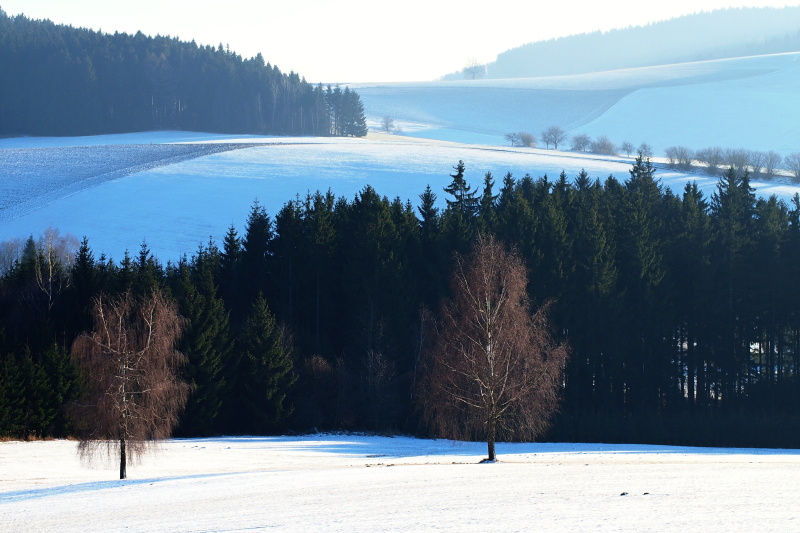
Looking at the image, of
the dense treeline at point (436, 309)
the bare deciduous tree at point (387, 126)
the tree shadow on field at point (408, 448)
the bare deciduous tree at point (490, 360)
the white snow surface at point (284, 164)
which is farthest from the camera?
the bare deciduous tree at point (387, 126)

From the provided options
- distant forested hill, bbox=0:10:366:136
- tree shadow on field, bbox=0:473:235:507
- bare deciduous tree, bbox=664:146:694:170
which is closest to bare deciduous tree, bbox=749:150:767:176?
bare deciduous tree, bbox=664:146:694:170

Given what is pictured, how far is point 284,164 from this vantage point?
9081cm

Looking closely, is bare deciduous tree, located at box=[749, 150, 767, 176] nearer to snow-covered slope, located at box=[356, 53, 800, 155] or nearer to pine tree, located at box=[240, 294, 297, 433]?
snow-covered slope, located at box=[356, 53, 800, 155]

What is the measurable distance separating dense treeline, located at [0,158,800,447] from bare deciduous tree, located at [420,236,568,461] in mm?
12396

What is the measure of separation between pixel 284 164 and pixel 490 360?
214 feet

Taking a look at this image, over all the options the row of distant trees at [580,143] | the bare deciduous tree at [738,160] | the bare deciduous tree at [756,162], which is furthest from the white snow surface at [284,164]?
the row of distant trees at [580,143]

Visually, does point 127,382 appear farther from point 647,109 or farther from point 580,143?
point 647,109

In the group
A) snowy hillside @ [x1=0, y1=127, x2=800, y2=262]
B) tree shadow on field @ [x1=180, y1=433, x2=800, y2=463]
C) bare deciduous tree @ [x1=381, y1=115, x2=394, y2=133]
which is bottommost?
tree shadow on field @ [x1=180, y1=433, x2=800, y2=463]

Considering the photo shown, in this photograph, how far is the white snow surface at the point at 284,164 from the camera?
235ft

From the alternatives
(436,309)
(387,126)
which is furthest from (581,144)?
(436,309)

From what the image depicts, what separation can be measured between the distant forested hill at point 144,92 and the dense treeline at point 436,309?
92534 mm

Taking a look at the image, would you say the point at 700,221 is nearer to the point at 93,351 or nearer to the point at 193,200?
the point at 93,351

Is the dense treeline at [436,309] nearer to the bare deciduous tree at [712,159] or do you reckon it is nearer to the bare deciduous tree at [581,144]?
the bare deciduous tree at [712,159]

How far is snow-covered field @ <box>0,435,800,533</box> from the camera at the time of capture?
54.7ft
